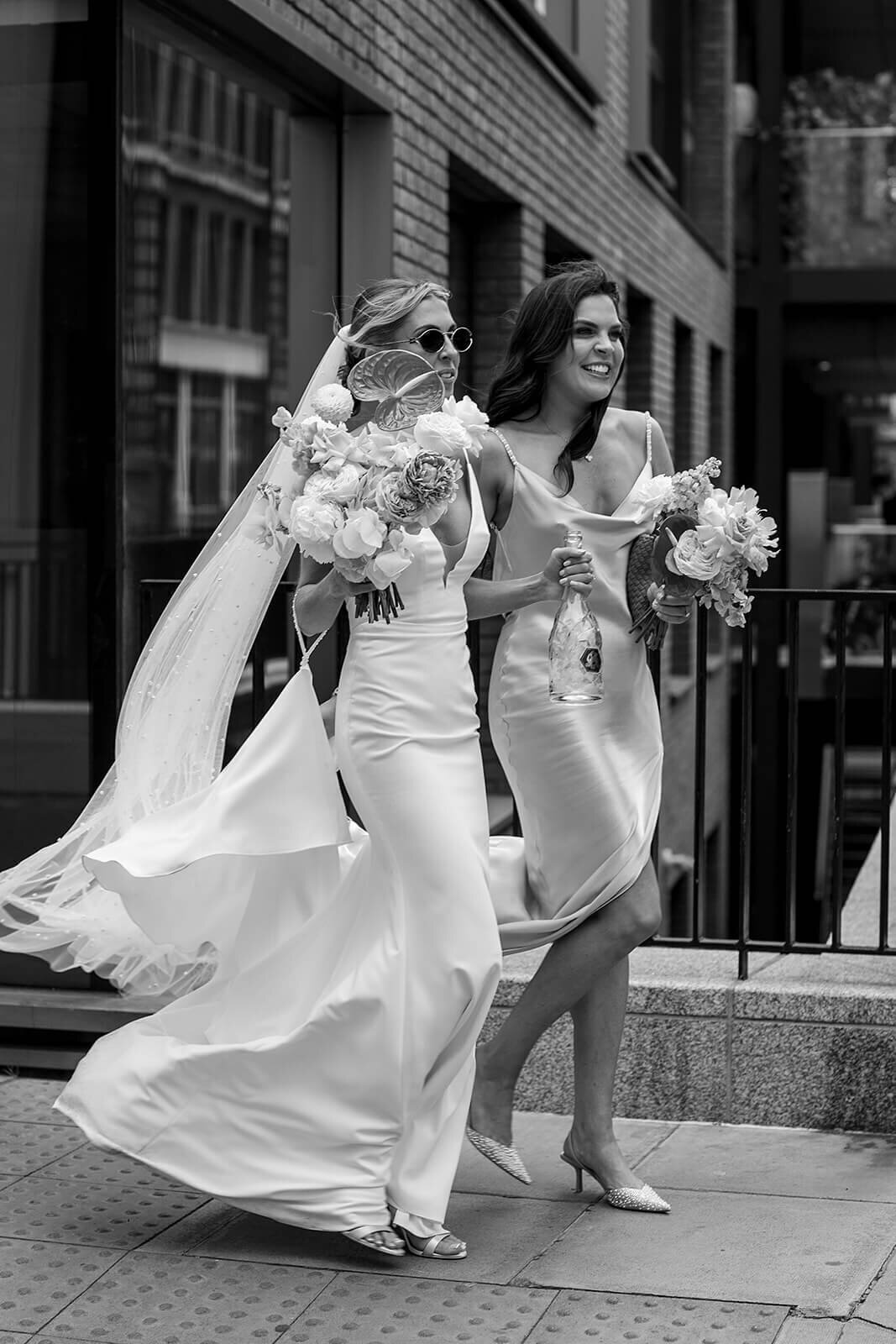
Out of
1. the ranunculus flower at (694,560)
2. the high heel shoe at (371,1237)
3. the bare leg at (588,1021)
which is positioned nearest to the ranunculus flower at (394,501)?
the ranunculus flower at (694,560)

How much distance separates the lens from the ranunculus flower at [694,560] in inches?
158

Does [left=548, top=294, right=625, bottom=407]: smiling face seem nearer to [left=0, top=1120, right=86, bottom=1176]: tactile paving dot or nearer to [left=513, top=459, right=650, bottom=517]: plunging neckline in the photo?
[left=513, top=459, right=650, bottom=517]: plunging neckline

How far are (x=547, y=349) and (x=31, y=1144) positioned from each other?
2.39 meters

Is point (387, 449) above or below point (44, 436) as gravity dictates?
below

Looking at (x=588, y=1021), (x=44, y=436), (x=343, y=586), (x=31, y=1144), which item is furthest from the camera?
(x=44, y=436)

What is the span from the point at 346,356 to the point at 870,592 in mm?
1794

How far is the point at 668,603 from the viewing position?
4.13 meters

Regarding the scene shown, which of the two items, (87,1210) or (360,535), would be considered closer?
(360,535)

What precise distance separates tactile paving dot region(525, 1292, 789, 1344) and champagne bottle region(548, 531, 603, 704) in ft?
4.10

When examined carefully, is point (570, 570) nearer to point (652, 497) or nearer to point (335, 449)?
point (652, 497)

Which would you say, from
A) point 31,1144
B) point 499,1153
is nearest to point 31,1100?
point 31,1144

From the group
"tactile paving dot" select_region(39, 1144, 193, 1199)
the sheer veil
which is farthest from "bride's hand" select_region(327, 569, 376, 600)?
"tactile paving dot" select_region(39, 1144, 193, 1199)

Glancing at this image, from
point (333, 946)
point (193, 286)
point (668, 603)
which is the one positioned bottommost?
point (333, 946)

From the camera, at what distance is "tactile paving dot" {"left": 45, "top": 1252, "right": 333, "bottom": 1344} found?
350 centimetres
